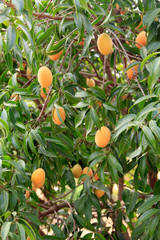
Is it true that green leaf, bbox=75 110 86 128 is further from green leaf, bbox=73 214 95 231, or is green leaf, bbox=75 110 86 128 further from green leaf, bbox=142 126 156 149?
green leaf, bbox=73 214 95 231

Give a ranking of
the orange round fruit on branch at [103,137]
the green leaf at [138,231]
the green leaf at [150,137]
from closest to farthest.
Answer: the green leaf at [150,137], the orange round fruit on branch at [103,137], the green leaf at [138,231]

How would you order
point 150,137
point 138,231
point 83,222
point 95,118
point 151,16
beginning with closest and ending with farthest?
point 150,137
point 95,118
point 151,16
point 138,231
point 83,222

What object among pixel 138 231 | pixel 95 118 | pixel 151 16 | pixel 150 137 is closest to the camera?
pixel 150 137

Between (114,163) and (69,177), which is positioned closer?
(114,163)

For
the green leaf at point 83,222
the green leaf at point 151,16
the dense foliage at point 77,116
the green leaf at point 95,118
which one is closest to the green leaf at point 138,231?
the dense foliage at point 77,116

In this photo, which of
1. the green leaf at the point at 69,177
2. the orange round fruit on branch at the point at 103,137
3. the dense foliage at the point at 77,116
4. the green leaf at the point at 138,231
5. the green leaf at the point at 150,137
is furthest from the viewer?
the green leaf at the point at 69,177

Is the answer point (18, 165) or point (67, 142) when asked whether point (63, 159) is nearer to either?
point (67, 142)

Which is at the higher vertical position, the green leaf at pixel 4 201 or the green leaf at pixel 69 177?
the green leaf at pixel 4 201

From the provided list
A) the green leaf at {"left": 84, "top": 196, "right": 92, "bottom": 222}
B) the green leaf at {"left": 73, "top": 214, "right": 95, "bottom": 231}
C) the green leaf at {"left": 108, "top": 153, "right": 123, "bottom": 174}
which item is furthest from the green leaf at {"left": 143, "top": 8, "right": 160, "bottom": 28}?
the green leaf at {"left": 73, "top": 214, "right": 95, "bottom": 231}

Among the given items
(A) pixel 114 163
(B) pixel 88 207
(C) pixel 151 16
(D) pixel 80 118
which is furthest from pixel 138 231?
(C) pixel 151 16

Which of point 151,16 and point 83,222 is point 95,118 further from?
point 83,222

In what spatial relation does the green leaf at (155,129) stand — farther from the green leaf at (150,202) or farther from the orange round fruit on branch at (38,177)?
the orange round fruit on branch at (38,177)

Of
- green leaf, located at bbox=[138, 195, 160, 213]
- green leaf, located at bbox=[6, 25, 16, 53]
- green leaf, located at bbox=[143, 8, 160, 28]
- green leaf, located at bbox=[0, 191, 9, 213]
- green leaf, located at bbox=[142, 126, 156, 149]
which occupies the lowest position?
green leaf, located at bbox=[138, 195, 160, 213]

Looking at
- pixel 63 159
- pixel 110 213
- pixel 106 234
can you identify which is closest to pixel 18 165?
pixel 63 159
